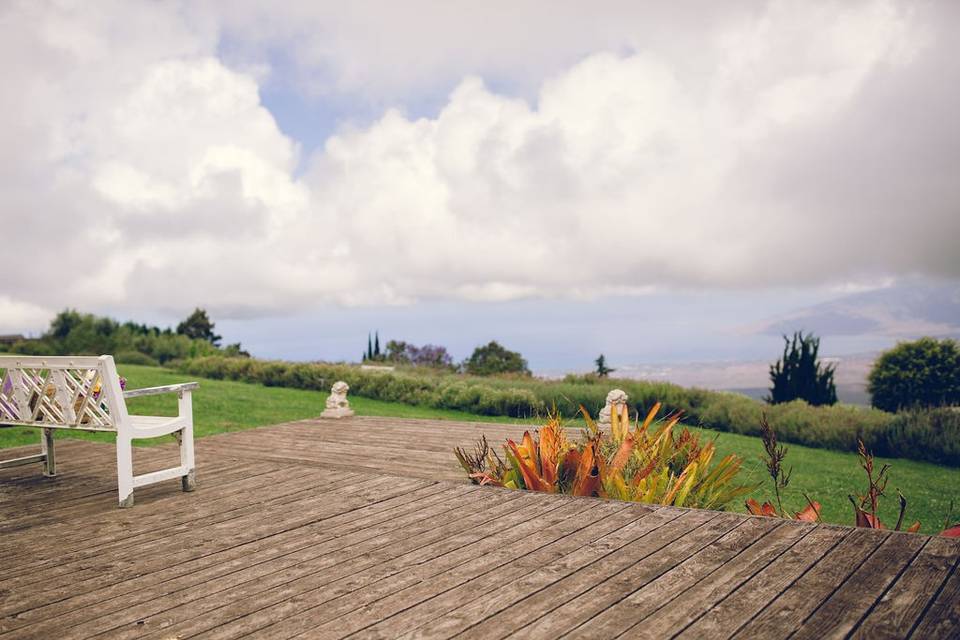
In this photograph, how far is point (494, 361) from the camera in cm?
2514

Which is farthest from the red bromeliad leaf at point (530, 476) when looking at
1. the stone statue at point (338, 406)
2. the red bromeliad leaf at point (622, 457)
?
the stone statue at point (338, 406)

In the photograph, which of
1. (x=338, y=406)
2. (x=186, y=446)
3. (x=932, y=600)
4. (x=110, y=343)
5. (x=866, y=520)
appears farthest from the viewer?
(x=110, y=343)

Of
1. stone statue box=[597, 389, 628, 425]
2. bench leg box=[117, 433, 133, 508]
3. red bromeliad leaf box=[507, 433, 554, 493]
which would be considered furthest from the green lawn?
bench leg box=[117, 433, 133, 508]

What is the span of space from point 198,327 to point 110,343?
9.06 m

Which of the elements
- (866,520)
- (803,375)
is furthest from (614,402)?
(803,375)

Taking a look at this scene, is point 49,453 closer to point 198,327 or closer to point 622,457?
point 622,457

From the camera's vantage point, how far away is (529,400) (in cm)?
1295

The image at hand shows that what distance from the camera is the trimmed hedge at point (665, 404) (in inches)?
424

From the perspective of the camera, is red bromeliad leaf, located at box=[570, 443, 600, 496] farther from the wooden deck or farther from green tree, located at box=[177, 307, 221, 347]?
green tree, located at box=[177, 307, 221, 347]

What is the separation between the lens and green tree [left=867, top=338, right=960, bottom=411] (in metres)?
15.6

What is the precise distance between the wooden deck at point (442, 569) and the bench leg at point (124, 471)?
0.41ft

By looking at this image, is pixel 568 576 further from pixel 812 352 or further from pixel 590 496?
pixel 812 352

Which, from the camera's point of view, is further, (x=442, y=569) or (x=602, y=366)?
(x=602, y=366)

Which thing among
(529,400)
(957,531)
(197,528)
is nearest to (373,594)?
(197,528)
